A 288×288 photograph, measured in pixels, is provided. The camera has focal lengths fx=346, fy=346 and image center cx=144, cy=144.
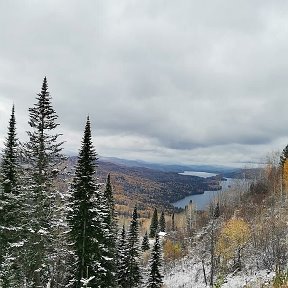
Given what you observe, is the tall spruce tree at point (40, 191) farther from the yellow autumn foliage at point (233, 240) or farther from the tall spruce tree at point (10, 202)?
the yellow autumn foliage at point (233, 240)

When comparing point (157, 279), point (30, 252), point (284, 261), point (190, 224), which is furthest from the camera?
point (190, 224)

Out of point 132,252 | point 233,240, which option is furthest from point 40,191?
point 233,240

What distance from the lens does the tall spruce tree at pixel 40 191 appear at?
2039 cm

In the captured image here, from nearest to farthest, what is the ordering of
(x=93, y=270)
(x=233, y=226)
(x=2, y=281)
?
1. (x=2, y=281)
2. (x=93, y=270)
3. (x=233, y=226)

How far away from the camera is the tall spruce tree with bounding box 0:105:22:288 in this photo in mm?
22891

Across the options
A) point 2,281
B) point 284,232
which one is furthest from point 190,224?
point 2,281

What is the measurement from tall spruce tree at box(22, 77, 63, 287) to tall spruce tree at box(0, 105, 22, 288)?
4.26ft

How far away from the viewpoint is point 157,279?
45.4m

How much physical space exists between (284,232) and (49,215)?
4869 cm

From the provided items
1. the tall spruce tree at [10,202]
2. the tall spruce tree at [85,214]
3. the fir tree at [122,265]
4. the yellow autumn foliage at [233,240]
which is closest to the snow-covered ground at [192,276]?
the yellow autumn foliage at [233,240]

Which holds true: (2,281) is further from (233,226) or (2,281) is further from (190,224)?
(190,224)

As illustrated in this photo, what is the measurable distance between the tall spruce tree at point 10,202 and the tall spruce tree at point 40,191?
4.26 ft

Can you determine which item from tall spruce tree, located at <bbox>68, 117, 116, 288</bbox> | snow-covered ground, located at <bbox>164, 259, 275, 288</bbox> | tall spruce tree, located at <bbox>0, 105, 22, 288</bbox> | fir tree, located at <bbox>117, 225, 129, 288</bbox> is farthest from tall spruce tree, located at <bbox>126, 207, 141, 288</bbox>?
tall spruce tree, located at <bbox>0, 105, 22, 288</bbox>

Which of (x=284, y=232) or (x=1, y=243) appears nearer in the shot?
(x=1, y=243)
